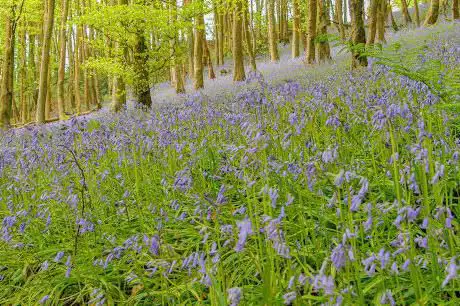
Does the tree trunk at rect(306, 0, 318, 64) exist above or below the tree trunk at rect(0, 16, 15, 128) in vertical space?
above

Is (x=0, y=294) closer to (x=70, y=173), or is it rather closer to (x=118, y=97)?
(x=70, y=173)

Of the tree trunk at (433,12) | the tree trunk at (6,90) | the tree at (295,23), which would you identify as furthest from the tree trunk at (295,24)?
the tree trunk at (6,90)

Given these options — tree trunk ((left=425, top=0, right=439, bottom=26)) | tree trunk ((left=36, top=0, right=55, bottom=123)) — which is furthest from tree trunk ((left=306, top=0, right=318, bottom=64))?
tree trunk ((left=36, top=0, right=55, bottom=123))

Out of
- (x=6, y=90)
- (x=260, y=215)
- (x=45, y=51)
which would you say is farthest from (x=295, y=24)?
(x=260, y=215)

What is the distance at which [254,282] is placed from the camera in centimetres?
253

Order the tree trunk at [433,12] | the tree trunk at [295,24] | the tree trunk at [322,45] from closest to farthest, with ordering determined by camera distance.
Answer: the tree trunk at [322,45] → the tree trunk at [433,12] → the tree trunk at [295,24]

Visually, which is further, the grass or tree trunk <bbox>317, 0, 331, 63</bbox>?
tree trunk <bbox>317, 0, 331, 63</bbox>

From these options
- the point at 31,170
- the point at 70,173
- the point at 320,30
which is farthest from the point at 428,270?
the point at 320,30

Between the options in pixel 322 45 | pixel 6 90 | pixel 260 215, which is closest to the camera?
pixel 260 215

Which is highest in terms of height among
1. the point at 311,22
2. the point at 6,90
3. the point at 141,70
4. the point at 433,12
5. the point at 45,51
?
the point at 433,12

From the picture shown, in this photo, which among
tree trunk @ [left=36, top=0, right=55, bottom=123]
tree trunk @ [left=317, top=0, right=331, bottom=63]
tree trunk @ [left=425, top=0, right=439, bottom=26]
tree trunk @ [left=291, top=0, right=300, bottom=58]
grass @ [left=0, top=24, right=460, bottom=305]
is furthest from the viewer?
tree trunk @ [left=291, top=0, right=300, bottom=58]

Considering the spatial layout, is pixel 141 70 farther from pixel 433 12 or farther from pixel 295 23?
pixel 433 12

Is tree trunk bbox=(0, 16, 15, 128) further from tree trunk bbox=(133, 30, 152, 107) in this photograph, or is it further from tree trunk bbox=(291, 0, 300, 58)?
tree trunk bbox=(291, 0, 300, 58)

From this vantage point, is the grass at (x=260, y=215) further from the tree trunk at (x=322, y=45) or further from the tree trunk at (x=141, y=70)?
the tree trunk at (x=322, y=45)
